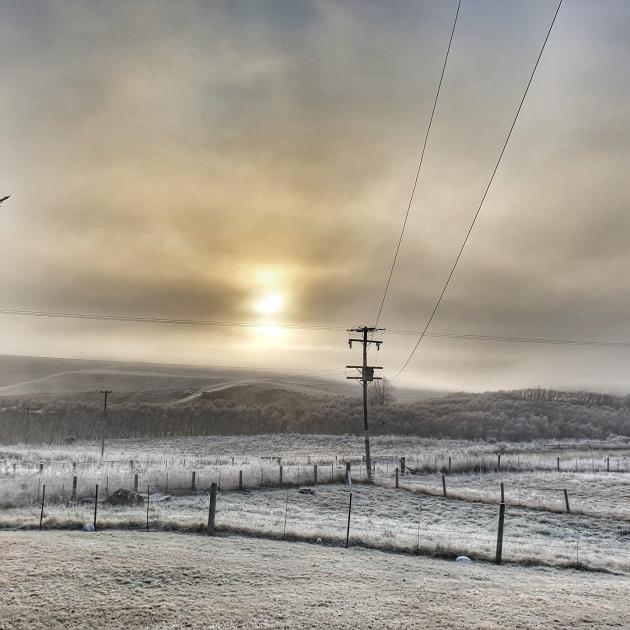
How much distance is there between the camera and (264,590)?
12.5 metres

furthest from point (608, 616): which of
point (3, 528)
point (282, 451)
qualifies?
point (282, 451)

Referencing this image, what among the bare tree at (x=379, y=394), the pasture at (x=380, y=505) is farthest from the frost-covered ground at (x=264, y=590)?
the bare tree at (x=379, y=394)

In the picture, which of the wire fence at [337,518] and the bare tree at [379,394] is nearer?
the wire fence at [337,518]

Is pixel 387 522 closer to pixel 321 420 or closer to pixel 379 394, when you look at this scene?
pixel 321 420

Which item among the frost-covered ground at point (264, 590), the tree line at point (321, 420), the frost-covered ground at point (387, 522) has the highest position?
the frost-covered ground at point (264, 590)

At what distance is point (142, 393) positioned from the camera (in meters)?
158

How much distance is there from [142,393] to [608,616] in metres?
158

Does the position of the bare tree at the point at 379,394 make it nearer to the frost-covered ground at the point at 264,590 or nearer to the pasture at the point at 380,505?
the pasture at the point at 380,505

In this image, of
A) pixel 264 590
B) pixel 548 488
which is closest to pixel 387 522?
pixel 264 590

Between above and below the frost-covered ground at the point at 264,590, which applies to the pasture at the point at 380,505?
below

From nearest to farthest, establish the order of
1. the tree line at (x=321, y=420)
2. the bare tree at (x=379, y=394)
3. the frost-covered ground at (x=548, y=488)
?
the frost-covered ground at (x=548, y=488) < the tree line at (x=321, y=420) < the bare tree at (x=379, y=394)

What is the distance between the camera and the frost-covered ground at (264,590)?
1095 cm

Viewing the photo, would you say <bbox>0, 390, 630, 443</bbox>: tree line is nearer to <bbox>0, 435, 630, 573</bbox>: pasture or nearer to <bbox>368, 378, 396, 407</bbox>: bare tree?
<bbox>368, 378, 396, 407</bbox>: bare tree

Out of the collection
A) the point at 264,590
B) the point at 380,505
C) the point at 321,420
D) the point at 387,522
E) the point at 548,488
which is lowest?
the point at 321,420
